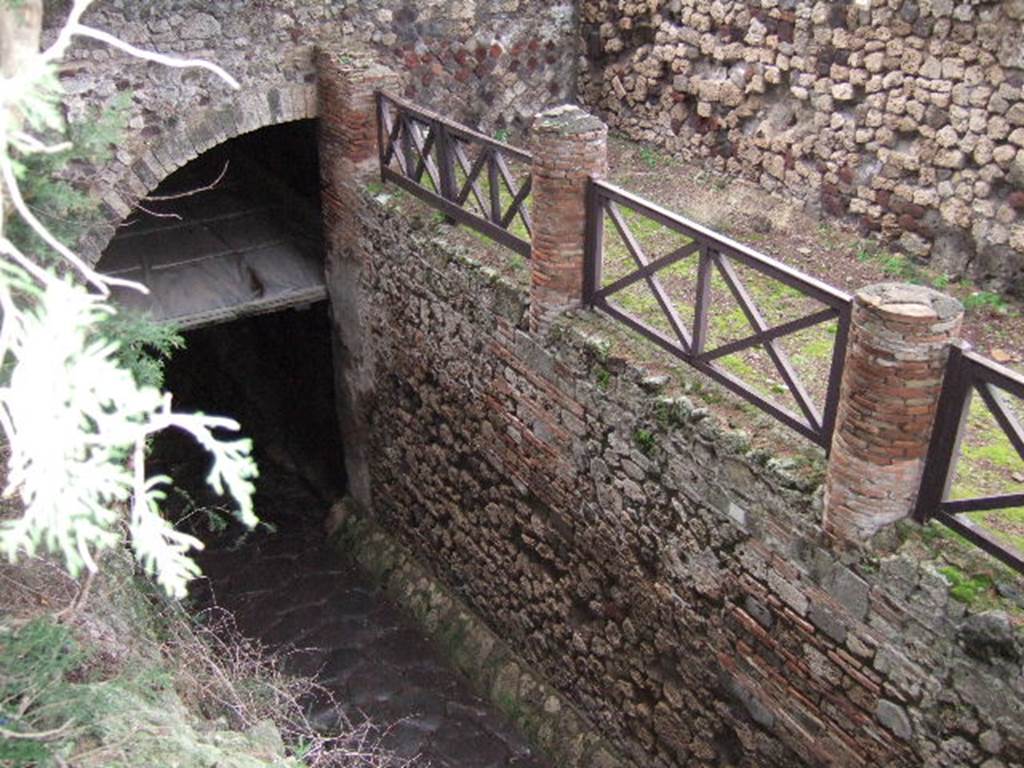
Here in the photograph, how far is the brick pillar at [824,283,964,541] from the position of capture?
423cm

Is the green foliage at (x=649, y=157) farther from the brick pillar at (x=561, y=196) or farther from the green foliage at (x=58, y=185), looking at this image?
the green foliage at (x=58, y=185)

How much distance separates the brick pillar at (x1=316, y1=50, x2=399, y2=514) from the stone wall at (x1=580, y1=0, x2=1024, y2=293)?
3.01m

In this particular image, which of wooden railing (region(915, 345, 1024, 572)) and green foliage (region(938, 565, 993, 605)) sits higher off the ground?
wooden railing (region(915, 345, 1024, 572))

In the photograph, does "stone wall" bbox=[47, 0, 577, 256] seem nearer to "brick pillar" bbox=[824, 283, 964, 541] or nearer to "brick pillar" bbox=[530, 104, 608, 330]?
"brick pillar" bbox=[530, 104, 608, 330]

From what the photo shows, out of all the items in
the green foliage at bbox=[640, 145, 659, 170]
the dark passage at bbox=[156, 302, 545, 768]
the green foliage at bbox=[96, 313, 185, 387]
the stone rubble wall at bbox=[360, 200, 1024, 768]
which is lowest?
the dark passage at bbox=[156, 302, 545, 768]

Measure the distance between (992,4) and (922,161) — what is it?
1.19 meters

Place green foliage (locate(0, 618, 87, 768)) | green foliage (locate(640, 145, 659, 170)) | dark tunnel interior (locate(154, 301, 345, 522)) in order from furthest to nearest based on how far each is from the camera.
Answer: dark tunnel interior (locate(154, 301, 345, 522)), green foliage (locate(640, 145, 659, 170)), green foliage (locate(0, 618, 87, 768))

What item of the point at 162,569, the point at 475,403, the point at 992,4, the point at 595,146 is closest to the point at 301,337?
the point at 475,403

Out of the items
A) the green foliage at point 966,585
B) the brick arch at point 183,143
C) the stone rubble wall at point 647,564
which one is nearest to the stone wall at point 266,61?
the brick arch at point 183,143

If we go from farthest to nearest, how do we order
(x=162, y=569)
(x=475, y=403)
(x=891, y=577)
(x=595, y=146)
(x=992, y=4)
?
(x=475, y=403) → (x=992, y=4) → (x=595, y=146) → (x=891, y=577) → (x=162, y=569)

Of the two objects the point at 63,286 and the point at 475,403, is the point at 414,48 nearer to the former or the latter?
the point at 475,403

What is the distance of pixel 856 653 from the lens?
4887 mm

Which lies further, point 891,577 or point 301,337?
point 301,337

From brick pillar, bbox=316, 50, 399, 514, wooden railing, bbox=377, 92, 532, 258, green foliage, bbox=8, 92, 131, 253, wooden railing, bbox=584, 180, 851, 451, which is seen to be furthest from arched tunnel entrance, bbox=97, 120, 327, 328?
wooden railing, bbox=584, 180, 851, 451
